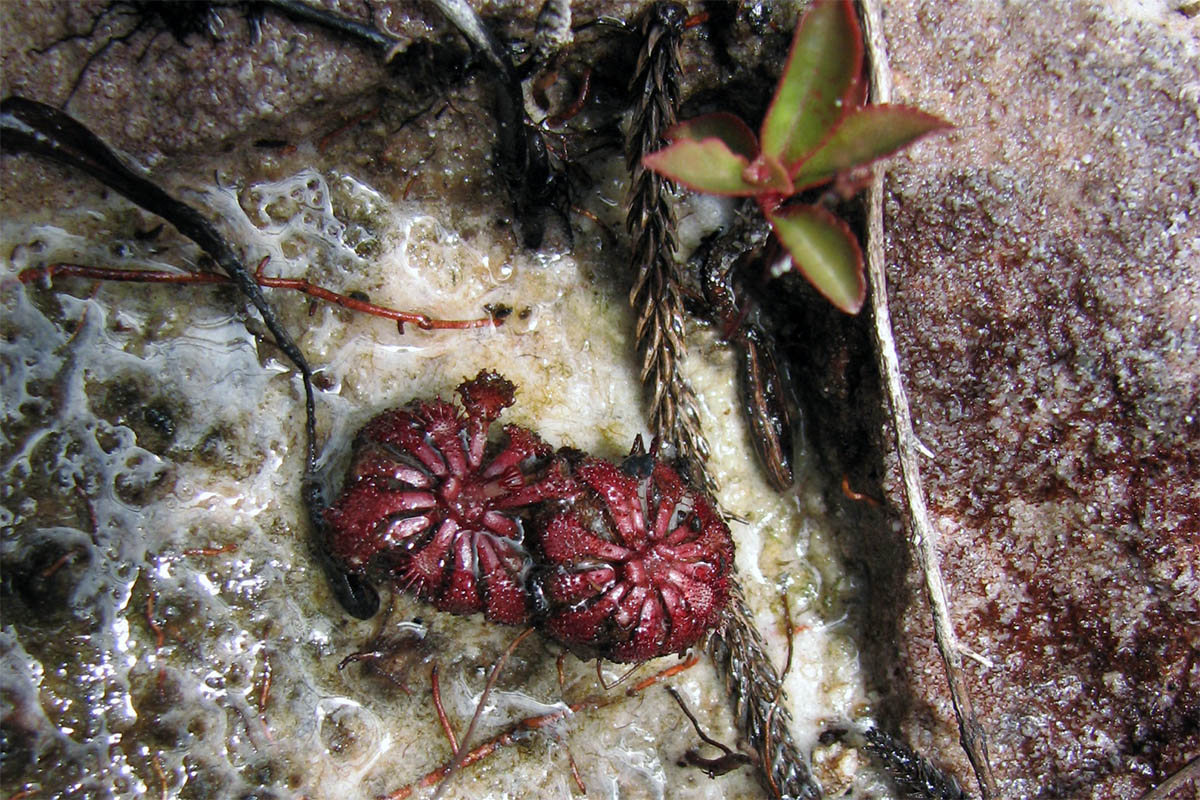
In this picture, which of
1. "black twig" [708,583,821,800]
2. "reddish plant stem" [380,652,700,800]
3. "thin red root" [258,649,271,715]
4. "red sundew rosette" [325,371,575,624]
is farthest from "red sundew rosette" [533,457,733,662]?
"thin red root" [258,649,271,715]

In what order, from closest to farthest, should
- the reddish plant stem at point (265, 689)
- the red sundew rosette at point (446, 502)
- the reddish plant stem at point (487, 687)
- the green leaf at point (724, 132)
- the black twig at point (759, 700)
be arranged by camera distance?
the green leaf at point (724, 132) → the red sundew rosette at point (446, 502) → the reddish plant stem at point (487, 687) → the reddish plant stem at point (265, 689) → the black twig at point (759, 700)

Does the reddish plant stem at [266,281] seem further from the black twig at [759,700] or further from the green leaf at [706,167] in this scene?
the black twig at [759,700]

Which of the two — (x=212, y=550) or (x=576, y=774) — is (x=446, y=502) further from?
(x=576, y=774)

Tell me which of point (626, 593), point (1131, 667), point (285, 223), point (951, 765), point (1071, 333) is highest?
point (285, 223)

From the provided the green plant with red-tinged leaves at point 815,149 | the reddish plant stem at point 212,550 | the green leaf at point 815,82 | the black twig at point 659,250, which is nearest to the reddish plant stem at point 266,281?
the black twig at point 659,250

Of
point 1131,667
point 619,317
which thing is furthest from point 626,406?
point 1131,667

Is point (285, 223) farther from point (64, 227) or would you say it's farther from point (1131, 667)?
point (1131, 667)

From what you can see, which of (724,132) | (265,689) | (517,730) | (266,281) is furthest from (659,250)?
(265,689)
